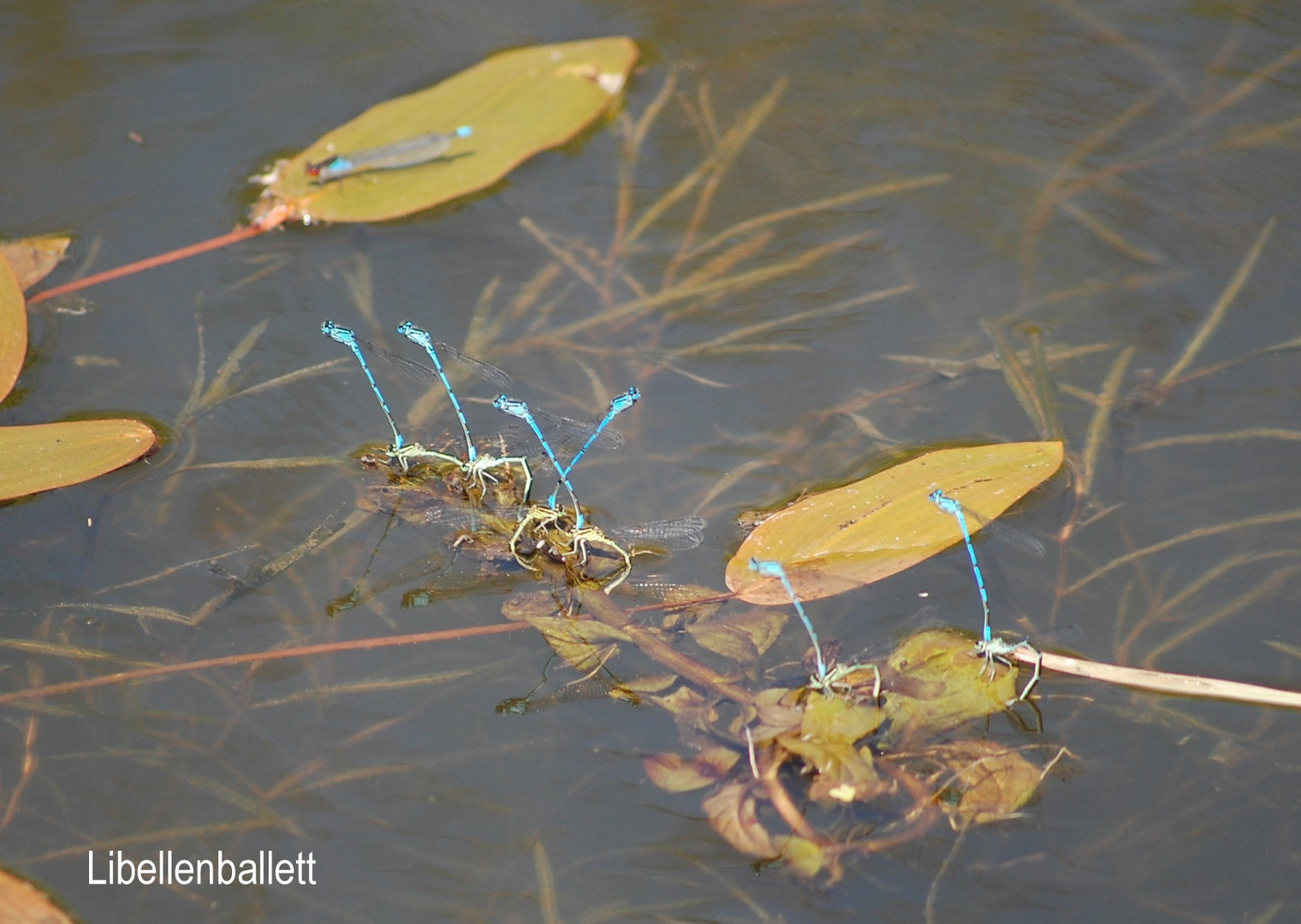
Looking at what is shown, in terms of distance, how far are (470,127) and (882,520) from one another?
225 centimetres

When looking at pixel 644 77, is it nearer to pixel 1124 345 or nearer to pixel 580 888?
pixel 1124 345

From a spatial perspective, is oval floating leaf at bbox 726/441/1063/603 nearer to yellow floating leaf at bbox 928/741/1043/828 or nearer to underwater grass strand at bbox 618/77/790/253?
yellow floating leaf at bbox 928/741/1043/828

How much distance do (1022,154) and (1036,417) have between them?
4.29 ft

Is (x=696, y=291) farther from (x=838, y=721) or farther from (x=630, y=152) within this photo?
(x=838, y=721)

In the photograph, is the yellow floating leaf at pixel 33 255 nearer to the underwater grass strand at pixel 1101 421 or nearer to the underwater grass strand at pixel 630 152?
the underwater grass strand at pixel 630 152

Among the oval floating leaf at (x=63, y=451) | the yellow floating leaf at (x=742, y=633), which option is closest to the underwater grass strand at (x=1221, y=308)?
the yellow floating leaf at (x=742, y=633)

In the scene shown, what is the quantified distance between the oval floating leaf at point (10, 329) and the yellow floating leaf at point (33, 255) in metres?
0.07

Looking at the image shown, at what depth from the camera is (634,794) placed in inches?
102

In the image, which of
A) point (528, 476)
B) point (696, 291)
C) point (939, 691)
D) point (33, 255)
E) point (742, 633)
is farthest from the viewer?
point (33, 255)

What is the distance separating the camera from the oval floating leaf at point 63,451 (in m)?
3.13

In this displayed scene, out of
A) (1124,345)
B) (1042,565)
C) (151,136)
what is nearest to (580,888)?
(1042,565)

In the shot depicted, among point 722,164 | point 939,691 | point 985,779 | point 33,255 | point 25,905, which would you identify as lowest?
point 25,905

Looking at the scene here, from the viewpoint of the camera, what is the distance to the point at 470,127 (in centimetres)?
406

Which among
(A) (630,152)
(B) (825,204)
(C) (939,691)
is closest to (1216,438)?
(C) (939,691)
